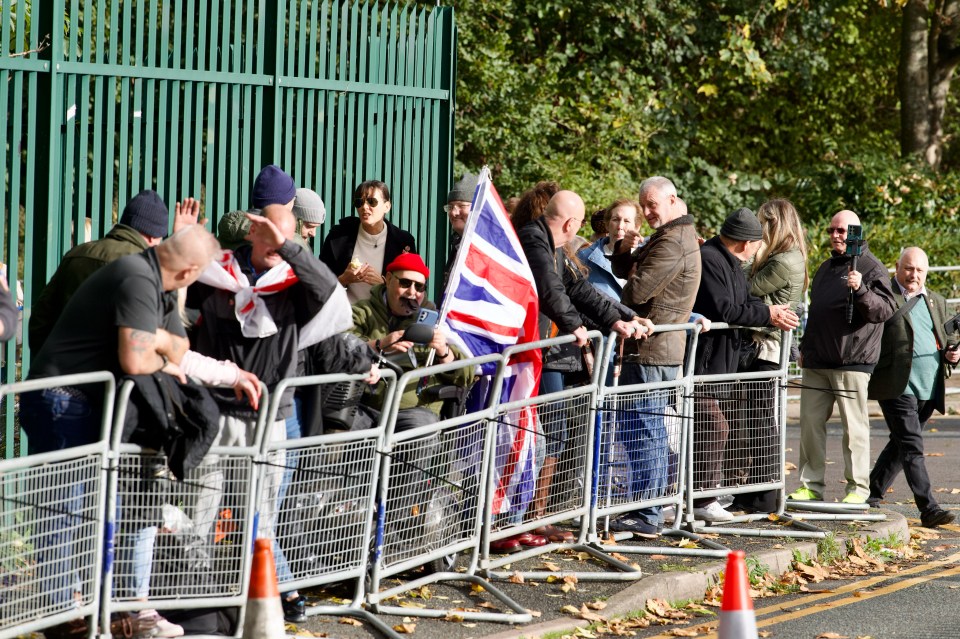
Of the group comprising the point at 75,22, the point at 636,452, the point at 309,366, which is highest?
the point at 75,22

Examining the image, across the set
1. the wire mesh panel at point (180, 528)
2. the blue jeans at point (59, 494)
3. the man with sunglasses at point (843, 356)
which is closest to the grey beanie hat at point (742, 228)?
the man with sunglasses at point (843, 356)

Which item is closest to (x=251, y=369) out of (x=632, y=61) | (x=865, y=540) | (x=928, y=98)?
(x=865, y=540)

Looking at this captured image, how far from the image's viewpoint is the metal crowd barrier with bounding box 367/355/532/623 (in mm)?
6320

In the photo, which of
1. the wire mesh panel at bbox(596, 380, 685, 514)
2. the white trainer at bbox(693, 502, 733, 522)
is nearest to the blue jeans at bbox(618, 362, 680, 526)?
the wire mesh panel at bbox(596, 380, 685, 514)

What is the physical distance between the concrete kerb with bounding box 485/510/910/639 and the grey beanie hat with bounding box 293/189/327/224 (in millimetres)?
2904

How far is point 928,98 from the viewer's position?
22.4 m

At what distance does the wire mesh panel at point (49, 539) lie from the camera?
5012 mm

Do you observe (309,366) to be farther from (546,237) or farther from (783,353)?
(783,353)

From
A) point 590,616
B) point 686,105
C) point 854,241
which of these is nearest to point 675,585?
point 590,616

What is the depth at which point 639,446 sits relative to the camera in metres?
7.98

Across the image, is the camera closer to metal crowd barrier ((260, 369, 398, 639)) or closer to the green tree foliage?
metal crowd barrier ((260, 369, 398, 639))

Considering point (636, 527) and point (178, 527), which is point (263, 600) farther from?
point (636, 527)

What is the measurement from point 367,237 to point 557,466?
2.16 metres

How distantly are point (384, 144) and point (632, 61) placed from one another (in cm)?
1096
